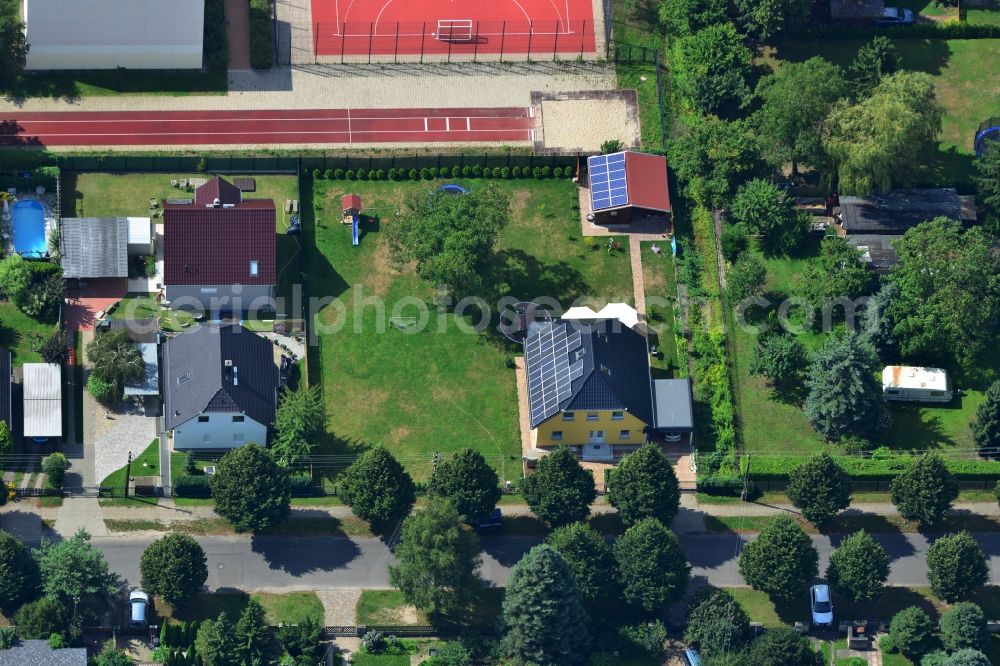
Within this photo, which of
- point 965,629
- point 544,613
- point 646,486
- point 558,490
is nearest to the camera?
point 544,613

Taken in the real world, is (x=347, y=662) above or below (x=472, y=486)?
below

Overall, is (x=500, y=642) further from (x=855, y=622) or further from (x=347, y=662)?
(x=855, y=622)

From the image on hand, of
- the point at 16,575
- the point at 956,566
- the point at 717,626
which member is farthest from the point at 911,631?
the point at 16,575

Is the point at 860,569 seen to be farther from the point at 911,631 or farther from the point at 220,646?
the point at 220,646

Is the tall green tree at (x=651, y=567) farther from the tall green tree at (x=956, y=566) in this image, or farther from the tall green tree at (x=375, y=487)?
the tall green tree at (x=956, y=566)

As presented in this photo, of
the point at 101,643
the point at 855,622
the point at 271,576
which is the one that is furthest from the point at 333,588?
the point at 855,622

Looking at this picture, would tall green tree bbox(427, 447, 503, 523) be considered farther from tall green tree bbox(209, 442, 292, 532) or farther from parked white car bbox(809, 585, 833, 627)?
parked white car bbox(809, 585, 833, 627)
